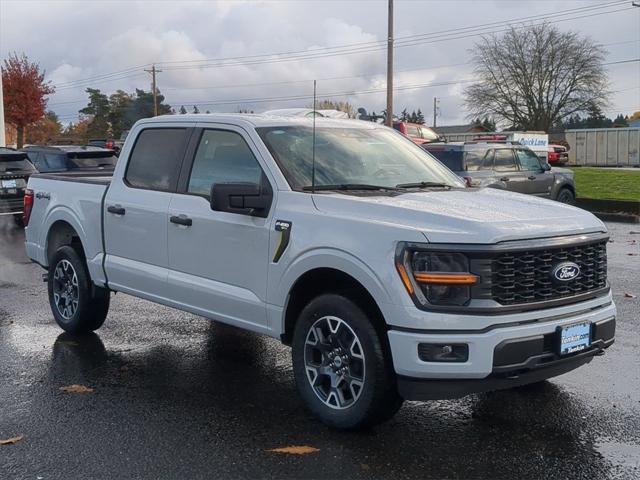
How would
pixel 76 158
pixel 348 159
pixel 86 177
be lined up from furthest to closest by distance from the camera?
1. pixel 76 158
2. pixel 86 177
3. pixel 348 159

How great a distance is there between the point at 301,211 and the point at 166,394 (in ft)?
5.54

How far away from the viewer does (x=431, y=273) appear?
13.8ft

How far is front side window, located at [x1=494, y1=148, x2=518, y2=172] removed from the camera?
16531mm

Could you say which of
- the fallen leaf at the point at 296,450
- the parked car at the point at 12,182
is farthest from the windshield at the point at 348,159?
the parked car at the point at 12,182

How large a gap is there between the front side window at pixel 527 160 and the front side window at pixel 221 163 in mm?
12256

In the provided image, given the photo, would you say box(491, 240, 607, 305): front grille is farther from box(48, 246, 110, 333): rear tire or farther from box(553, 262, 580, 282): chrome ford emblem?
box(48, 246, 110, 333): rear tire

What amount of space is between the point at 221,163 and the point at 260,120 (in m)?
0.42

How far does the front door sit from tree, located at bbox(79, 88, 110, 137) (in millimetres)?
67251

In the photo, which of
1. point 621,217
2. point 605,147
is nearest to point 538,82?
point 605,147

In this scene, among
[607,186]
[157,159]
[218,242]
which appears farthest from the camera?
[607,186]

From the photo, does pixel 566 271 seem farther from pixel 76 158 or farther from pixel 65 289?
pixel 76 158

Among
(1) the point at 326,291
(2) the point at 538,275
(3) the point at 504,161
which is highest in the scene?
(3) the point at 504,161

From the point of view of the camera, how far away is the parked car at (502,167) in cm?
1608

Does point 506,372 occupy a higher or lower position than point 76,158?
lower
